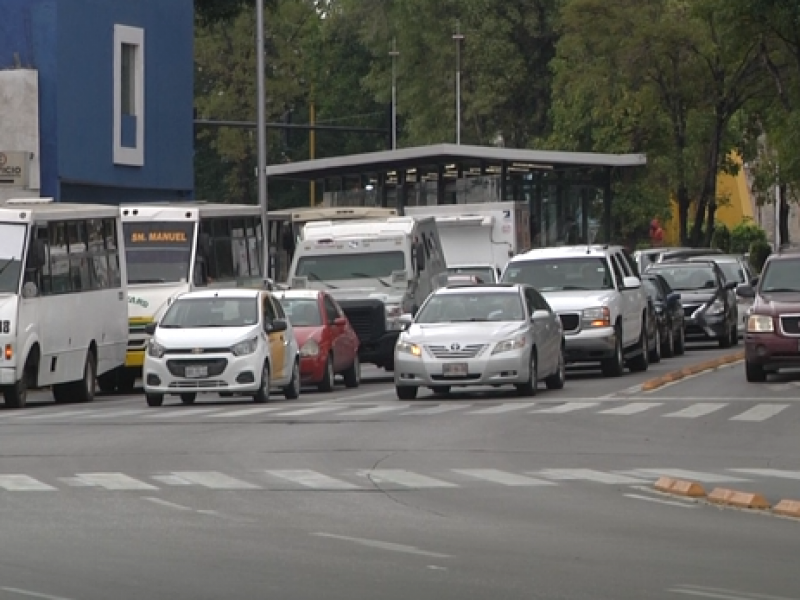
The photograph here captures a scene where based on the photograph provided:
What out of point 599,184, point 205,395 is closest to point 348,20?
point 599,184

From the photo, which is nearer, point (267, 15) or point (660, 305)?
point (660, 305)

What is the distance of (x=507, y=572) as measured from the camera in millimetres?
11773

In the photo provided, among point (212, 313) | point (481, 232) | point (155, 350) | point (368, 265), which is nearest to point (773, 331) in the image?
point (212, 313)

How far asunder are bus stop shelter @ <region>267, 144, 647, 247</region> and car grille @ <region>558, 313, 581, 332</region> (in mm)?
26169

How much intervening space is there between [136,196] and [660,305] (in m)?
15.9

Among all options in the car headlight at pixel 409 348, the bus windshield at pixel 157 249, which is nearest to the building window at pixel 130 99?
the bus windshield at pixel 157 249

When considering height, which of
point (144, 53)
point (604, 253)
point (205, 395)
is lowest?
point (205, 395)

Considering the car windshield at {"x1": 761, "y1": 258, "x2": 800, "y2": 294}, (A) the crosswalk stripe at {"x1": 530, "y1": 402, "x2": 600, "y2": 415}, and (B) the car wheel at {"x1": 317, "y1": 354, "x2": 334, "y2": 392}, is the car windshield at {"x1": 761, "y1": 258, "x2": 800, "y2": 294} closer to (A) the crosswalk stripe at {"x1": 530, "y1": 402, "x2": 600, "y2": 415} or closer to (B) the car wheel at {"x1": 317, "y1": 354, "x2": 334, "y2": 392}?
(A) the crosswalk stripe at {"x1": 530, "y1": 402, "x2": 600, "y2": 415}

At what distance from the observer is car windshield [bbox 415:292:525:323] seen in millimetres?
29125

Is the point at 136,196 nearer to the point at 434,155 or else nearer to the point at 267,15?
the point at 434,155

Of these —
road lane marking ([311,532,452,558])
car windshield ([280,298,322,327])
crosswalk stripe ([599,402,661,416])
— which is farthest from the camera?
car windshield ([280,298,322,327])

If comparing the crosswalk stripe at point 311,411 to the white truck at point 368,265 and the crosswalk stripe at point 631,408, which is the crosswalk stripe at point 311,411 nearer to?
the crosswalk stripe at point 631,408

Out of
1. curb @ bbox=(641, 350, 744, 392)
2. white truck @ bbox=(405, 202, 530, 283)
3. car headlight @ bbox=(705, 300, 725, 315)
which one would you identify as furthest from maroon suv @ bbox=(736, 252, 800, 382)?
white truck @ bbox=(405, 202, 530, 283)

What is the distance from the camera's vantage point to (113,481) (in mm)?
17438
